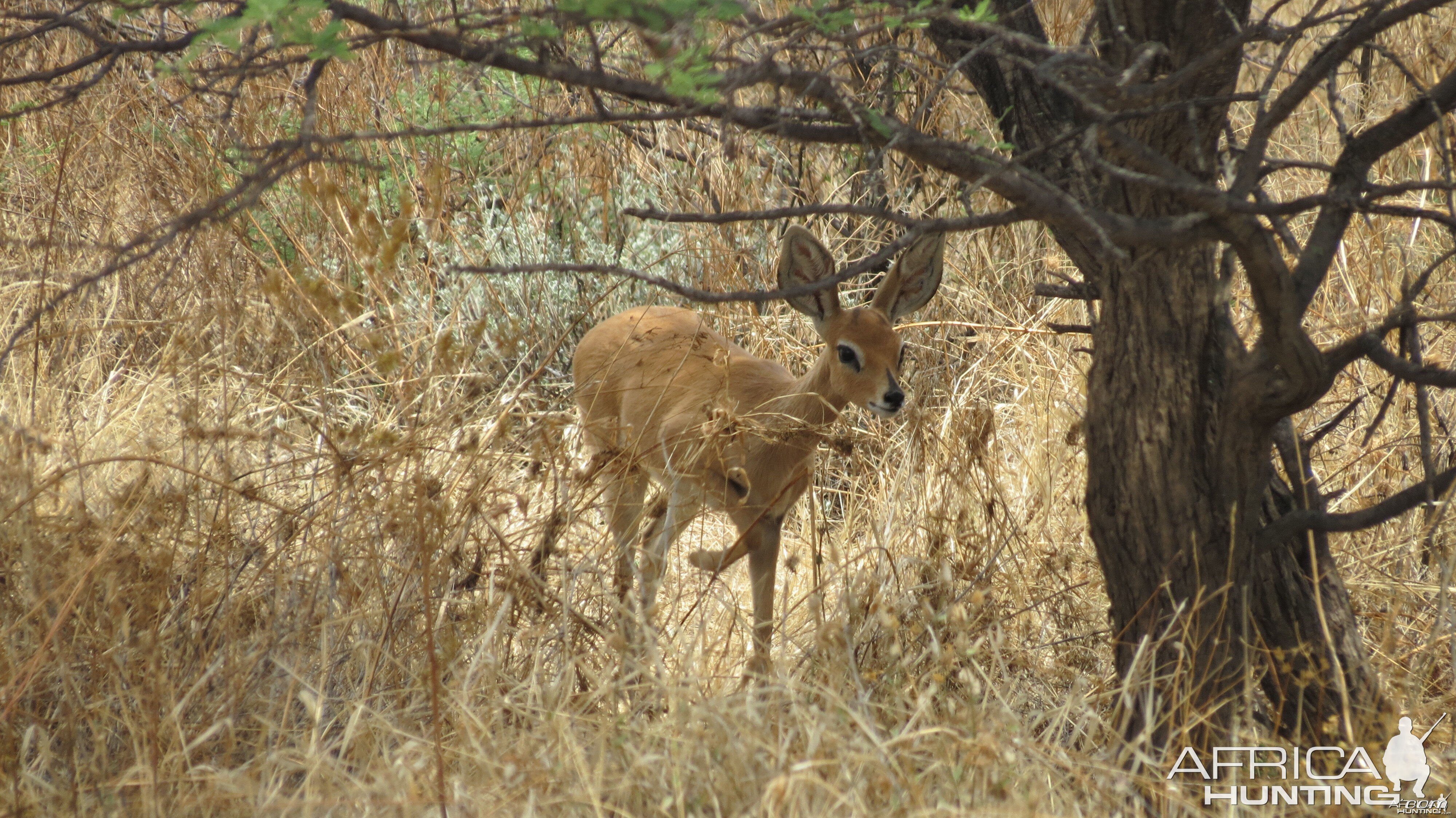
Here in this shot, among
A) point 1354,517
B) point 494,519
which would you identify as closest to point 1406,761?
point 1354,517

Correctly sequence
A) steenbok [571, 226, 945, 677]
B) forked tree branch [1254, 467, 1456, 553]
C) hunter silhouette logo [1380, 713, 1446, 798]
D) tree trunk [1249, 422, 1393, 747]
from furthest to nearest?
→ 1. steenbok [571, 226, 945, 677]
2. tree trunk [1249, 422, 1393, 747]
3. hunter silhouette logo [1380, 713, 1446, 798]
4. forked tree branch [1254, 467, 1456, 553]

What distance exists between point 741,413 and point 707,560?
25.4 inches

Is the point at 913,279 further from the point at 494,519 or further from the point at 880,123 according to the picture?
the point at 880,123

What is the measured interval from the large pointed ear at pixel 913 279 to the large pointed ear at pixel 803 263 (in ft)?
0.62

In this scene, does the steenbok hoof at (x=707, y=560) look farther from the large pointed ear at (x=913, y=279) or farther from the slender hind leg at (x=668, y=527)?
the large pointed ear at (x=913, y=279)

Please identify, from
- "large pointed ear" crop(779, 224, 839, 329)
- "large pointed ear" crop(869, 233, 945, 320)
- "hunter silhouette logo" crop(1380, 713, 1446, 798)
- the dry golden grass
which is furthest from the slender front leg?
"hunter silhouette logo" crop(1380, 713, 1446, 798)

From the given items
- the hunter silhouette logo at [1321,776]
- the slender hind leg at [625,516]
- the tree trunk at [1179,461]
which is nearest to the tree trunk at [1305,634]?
the tree trunk at [1179,461]

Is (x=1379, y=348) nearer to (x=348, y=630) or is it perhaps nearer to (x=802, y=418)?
(x=802, y=418)

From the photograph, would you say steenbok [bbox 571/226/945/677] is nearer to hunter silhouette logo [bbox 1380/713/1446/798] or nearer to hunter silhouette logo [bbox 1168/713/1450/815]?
hunter silhouette logo [bbox 1168/713/1450/815]

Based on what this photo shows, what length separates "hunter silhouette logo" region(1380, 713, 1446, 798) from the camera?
105 inches

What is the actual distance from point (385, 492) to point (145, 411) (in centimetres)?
183

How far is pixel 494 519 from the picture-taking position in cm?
352

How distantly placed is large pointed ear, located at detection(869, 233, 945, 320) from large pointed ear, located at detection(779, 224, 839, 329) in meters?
0.19

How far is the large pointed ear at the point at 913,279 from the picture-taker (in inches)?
154
